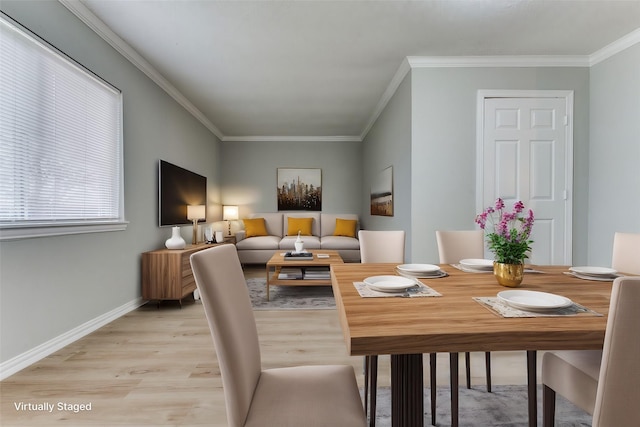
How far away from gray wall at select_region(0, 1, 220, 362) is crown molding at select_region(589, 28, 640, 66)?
182 inches

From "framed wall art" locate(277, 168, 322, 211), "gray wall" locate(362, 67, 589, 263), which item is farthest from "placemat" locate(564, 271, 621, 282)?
"framed wall art" locate(277, 168, 322, 211)

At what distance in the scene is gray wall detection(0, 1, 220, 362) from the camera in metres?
1.91

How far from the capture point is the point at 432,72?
128 inches

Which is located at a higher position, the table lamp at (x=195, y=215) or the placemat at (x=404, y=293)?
the table lamp at (x=195, y=215)

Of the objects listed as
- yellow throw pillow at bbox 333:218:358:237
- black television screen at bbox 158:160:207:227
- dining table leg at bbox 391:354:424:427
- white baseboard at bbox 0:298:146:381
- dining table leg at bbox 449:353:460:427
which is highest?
black television screen at bbox 158:160:207:227

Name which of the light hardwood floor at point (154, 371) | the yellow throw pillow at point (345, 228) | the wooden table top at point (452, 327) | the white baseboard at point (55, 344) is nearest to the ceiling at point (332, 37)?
the wooden table top at point (452, 327)

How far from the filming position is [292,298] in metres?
3.60

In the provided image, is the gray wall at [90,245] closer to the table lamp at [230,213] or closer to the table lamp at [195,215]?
the table lamp at [195,215]

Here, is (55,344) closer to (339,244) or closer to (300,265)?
(300,265)

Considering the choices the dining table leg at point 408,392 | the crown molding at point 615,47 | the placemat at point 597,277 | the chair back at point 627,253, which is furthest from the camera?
the crown molding at point 615,47

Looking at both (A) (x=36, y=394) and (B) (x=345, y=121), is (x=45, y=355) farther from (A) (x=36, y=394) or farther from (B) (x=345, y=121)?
(B) (x=345, y=121)

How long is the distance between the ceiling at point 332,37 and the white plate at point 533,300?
226 cm

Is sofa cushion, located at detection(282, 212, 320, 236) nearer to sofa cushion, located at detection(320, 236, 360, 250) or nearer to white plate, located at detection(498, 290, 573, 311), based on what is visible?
sofa cushion, located at detection(320, 236, 360, 250)

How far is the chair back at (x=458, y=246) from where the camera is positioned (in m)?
2.04
